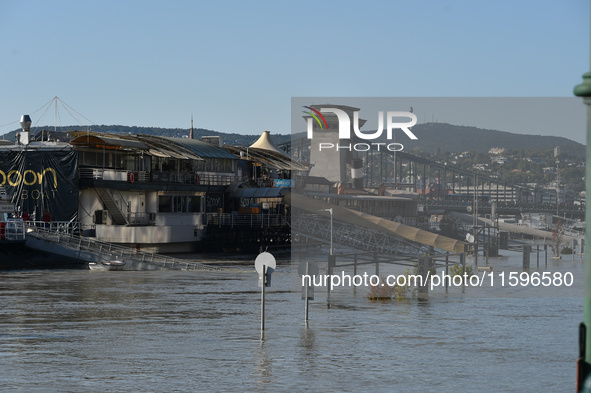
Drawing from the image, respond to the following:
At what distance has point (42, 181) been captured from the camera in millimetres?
86438

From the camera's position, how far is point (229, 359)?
80.6ft

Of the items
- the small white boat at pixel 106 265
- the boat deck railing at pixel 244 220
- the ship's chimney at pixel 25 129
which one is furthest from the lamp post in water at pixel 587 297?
the boat deck railing at pixel 244 220

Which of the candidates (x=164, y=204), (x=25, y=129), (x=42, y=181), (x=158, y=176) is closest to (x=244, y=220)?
(x=164, y=204)

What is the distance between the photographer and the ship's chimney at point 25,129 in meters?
89.3

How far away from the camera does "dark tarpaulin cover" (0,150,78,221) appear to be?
280 ft

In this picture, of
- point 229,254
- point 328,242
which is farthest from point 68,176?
point 328,242

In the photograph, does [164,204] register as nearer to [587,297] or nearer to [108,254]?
[108,254]

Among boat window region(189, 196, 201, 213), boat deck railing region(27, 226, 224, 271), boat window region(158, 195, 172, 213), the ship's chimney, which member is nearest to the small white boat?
boat deck railing region(27, 226, 224, 271)

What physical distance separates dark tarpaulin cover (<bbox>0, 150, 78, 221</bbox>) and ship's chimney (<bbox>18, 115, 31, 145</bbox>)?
190cm

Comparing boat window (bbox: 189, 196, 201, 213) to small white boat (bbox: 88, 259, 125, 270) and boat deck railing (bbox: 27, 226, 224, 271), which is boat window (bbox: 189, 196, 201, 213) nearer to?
boat deck railing (bbox: 27, 226, 224, 271)

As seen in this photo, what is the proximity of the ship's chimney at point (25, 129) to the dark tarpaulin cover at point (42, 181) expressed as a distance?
6.22 feet

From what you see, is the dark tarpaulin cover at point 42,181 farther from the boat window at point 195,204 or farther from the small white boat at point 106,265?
the small white boat at point 106,265

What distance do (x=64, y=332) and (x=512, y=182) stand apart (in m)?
57.4

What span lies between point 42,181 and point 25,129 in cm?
795
